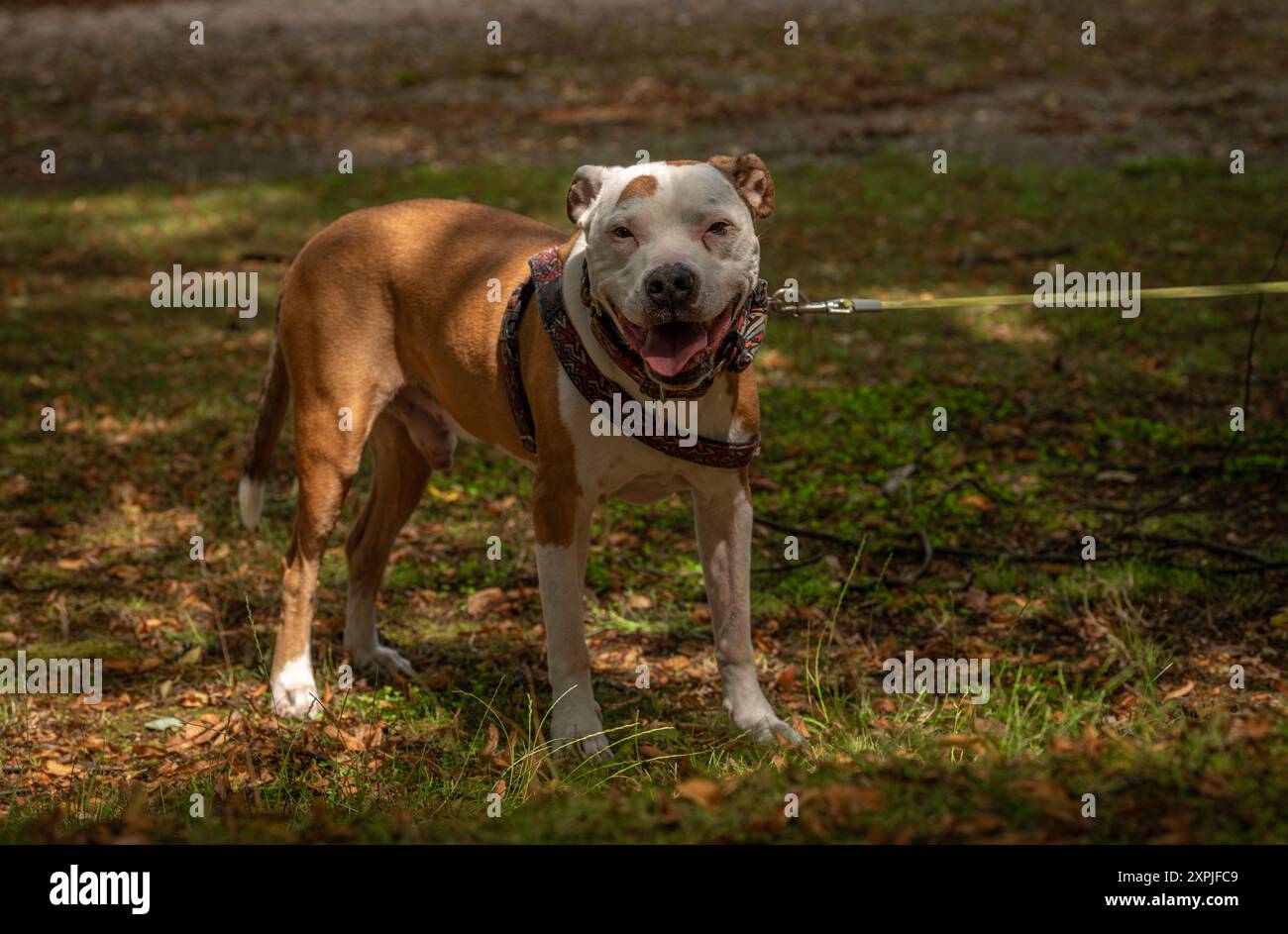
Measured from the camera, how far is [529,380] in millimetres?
4500

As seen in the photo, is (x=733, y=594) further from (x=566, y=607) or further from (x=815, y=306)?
(x=815, y=306)

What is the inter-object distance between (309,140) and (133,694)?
11.3m

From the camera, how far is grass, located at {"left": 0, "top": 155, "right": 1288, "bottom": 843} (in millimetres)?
3053

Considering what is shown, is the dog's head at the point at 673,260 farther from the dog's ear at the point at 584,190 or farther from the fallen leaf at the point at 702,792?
the fallen leaf at the point at 702,792

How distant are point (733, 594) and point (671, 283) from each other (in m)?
1.36

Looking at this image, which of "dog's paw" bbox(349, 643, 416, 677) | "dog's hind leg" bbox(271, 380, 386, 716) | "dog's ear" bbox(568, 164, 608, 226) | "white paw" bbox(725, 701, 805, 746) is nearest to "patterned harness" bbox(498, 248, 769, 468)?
"dog's ear" bbox(568, 164, 608, 226)

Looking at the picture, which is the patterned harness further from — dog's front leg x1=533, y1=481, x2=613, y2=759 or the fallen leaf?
the fallen leaf

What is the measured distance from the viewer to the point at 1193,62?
53.6ft

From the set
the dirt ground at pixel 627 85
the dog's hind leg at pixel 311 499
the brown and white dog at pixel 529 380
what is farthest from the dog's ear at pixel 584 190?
the dirt ground at pixel 627 85

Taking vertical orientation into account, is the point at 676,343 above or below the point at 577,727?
above

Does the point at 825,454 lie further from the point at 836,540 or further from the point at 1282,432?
the point at 1282,432

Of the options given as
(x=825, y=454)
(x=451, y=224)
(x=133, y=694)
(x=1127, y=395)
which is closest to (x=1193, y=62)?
(x=1127, y=395)

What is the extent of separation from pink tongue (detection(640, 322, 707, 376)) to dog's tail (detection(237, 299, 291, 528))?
7.12ft

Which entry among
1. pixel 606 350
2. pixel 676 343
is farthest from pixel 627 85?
pixel 676 343
